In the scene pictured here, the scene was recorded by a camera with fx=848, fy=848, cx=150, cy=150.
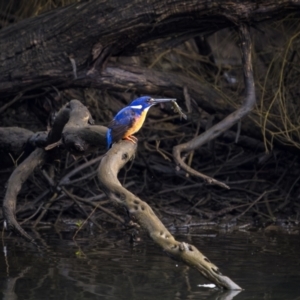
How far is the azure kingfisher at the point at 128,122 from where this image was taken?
187 inches

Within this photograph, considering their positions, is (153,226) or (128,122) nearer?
(153,226)

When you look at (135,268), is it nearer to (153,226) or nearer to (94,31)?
(153,226)

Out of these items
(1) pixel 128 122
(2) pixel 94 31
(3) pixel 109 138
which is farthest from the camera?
(2) pixel 94 31

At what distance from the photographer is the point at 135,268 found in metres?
5.47

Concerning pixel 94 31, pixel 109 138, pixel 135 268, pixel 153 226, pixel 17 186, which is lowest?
pixel 135 268

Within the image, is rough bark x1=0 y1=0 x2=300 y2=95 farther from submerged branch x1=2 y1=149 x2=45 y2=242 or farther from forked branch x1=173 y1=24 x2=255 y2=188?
submerged branch x1=2 y1=149 x2=45 y2=242

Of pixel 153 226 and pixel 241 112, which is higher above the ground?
pixel 241 112

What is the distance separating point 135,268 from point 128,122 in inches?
43.9

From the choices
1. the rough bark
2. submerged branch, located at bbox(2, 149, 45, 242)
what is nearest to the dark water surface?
submerged branch, located at bbox(2, 149, 45, 242)

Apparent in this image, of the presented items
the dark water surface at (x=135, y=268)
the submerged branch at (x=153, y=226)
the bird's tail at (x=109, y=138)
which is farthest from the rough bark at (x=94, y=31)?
the submerged branch at (x=153, y=226)

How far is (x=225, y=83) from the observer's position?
850cm

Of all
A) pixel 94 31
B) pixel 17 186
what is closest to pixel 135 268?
pixel 17 186

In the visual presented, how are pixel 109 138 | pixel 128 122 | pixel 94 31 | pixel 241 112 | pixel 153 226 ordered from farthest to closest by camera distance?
pixel 94 31
pixel 241 112
pixel 128 122
pixel 109 138
pixel 153 226

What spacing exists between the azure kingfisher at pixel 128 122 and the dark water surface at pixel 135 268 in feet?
2.83
